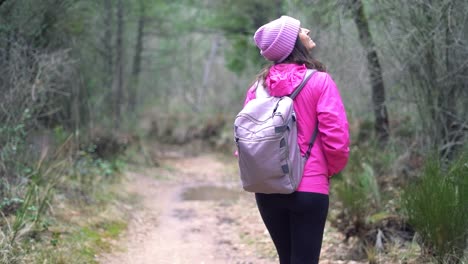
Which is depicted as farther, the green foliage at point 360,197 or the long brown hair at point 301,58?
the green foliage at point 360,197

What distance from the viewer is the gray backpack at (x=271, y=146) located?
123 inches

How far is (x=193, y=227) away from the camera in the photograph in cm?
823

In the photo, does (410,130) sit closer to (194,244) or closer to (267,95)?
(194,244)

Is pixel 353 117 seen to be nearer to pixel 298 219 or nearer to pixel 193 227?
pixel 193 227

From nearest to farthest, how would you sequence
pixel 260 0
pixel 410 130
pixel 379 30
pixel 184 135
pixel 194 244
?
pixel 194 244, pixel 379 30, pixel 410 130, pixel 260 0, pixel 184 135

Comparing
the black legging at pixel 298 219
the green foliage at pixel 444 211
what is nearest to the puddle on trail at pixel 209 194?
the green foliage at pixel 444 211

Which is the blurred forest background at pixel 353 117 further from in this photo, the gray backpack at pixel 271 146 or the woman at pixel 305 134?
the gray backpack at pixel 271 146

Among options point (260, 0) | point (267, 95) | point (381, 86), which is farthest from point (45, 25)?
point (260, 0)

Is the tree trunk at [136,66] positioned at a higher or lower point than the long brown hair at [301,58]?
lower

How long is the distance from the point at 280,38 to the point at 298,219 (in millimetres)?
1052

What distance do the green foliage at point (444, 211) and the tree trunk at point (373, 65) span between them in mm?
3269

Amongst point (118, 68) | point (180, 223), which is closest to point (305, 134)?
point (180, 223)

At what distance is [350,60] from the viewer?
27.3 feet

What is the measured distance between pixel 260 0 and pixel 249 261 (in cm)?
1150
